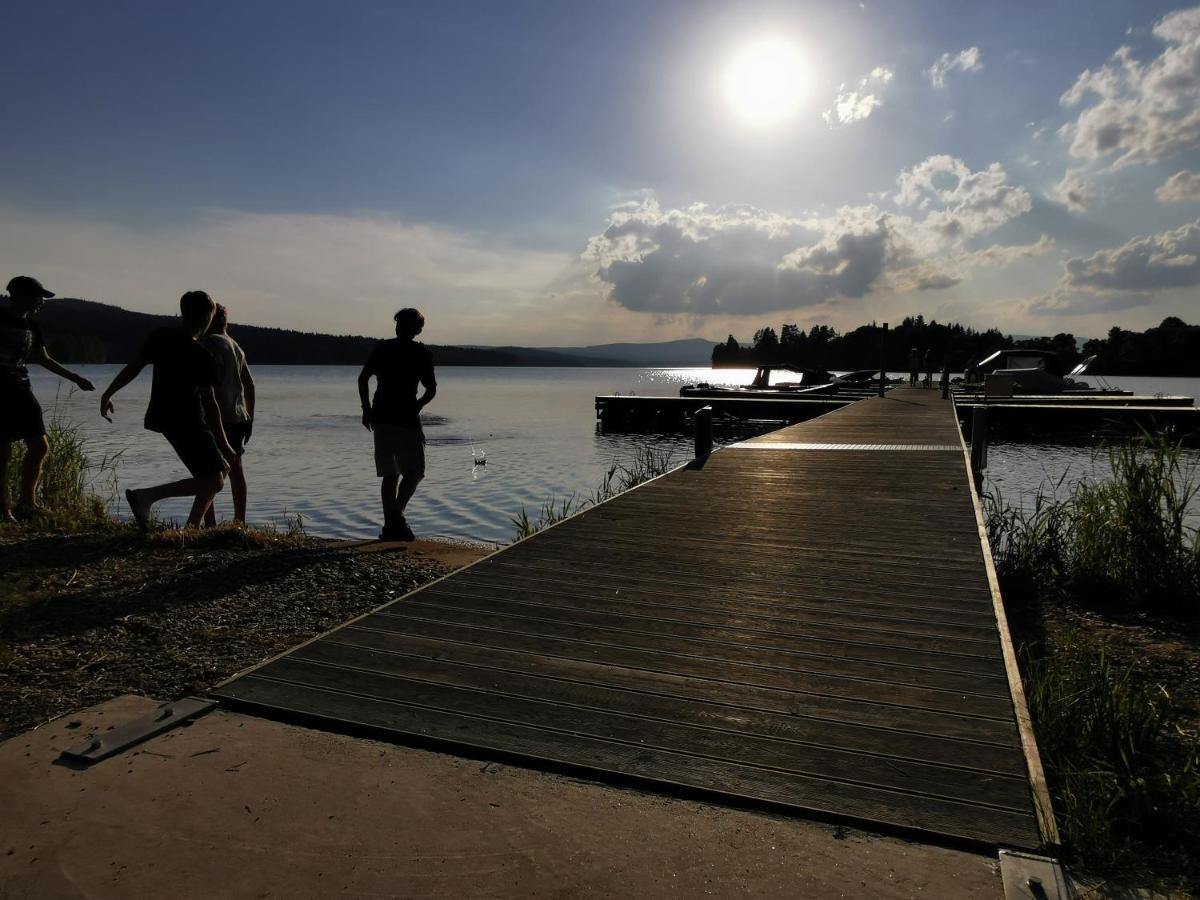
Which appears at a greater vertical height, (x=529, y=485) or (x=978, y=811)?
(x=978, y=811)

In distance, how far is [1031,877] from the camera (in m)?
1.74

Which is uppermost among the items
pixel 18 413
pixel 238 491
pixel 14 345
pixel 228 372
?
pixel 14 345

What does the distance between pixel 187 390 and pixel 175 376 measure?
0.13 metres

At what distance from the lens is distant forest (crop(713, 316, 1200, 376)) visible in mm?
66625

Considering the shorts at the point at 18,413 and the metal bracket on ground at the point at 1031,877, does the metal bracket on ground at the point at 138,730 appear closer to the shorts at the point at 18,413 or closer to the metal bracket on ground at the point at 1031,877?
the metal bracket on ground at the point at 1031,877

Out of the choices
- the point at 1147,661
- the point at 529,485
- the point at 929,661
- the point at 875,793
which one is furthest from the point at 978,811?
the point at 529,485

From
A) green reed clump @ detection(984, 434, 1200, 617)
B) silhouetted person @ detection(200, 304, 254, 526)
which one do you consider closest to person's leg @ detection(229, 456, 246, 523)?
silhouetted person @ detection(200, 304, 254, 526)

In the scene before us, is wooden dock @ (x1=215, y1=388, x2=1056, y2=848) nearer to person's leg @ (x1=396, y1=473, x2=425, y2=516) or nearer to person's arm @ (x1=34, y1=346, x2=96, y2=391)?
person's leg @ (x1=396, y1=473, x2=425, y2=516)

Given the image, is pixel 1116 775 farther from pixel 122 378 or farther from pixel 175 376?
pixel 122 378

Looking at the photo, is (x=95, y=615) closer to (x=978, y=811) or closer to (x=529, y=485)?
(x=978, y=811)

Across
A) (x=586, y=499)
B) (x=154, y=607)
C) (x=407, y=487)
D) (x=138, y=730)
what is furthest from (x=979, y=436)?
(x=138, y=730)

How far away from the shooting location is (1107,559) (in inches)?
249

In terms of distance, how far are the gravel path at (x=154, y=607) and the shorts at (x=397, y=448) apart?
0.75 m

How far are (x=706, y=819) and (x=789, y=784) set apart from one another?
0.28 meters
